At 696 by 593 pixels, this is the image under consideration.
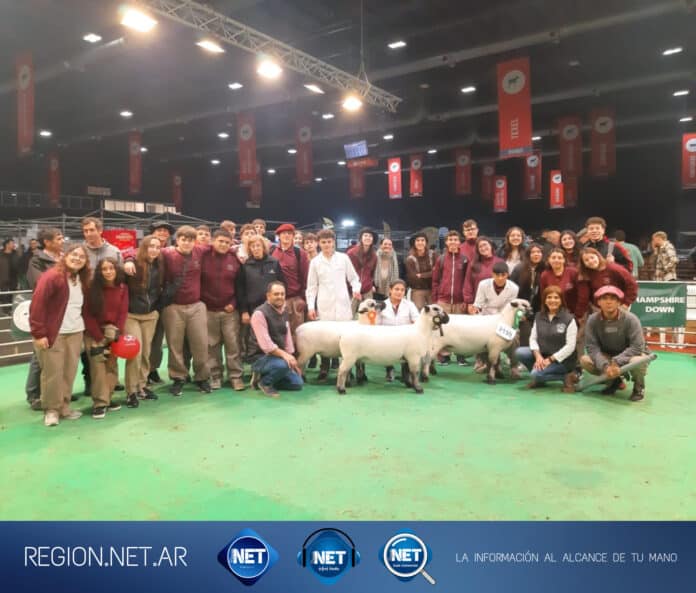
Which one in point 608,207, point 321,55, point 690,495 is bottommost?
point 690,495

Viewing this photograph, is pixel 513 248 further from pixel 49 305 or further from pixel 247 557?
pixel 247 557

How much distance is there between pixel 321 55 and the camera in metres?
12.3

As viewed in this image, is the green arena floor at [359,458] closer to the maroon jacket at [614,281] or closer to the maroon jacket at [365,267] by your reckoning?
the maroon jacket at [614,281]

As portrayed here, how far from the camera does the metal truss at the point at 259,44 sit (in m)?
8.51

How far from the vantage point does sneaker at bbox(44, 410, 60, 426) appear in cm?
418

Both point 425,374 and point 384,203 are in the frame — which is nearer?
point 425,374

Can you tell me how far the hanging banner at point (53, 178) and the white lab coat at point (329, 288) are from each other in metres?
18.1

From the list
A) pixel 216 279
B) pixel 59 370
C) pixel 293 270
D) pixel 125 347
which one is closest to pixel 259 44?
pixel 293 270

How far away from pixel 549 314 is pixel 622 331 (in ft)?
2.40

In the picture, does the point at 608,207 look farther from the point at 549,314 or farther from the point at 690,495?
the point at 690,495

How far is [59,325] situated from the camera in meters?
4.19

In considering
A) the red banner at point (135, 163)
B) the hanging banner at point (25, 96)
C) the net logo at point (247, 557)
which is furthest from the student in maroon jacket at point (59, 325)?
the red banner at point (135, 163)

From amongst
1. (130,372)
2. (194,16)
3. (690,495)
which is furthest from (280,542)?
(194,16)

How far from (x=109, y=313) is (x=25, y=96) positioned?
951 centimetres
